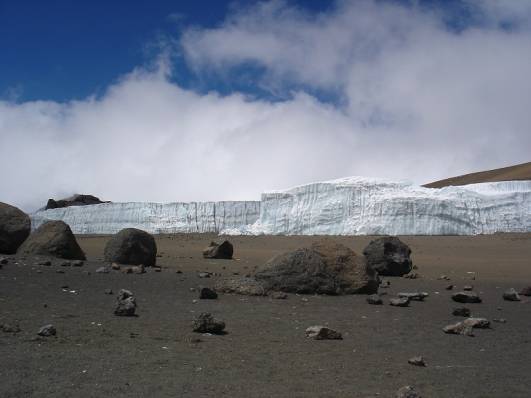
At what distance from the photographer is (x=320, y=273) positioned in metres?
10.1

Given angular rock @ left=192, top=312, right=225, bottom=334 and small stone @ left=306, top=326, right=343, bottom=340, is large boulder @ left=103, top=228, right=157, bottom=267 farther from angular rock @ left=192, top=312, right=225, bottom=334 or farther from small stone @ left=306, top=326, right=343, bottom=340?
small stone @ left=306, top=326, right=343, bottom=340

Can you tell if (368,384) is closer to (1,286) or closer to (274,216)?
(1,286)

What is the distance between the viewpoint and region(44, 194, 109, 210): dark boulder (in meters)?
44.9

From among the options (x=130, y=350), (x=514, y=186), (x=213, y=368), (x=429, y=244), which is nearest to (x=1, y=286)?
(x=130, y=350)

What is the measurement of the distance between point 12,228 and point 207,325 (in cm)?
960

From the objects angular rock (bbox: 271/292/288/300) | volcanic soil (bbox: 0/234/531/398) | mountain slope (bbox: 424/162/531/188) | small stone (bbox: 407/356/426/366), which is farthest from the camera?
mountain slope (bbox: 424/162/531/188)

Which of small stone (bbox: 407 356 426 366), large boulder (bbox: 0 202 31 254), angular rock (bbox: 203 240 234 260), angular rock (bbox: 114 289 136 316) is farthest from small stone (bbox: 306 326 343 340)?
angular rock (bbox: 203 240 234 260)

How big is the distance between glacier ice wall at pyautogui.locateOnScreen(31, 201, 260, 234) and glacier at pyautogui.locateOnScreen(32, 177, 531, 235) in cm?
7

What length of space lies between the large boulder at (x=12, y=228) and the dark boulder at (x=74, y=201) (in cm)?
3044

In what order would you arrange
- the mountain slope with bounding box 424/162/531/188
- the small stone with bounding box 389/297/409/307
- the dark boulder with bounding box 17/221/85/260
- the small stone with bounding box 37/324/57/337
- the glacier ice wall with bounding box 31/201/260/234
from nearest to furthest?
the small stone with bounding box 37/324/57/337 → the small stone with bounding box 389/297/409/307 → the dark boulder with bounding box 17/221/85/260 → the glacier ice wall with bounding box 31/201/260/234 → the mountain slope with bounding box 424/162/531/188

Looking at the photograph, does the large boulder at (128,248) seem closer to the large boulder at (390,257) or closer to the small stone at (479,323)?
the large boulder at (390,257)

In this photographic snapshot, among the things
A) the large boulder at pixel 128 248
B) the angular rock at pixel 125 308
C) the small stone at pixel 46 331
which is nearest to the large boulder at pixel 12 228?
the large boulder at pixel 128 248

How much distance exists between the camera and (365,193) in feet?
103

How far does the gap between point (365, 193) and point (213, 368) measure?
26.8 metres
